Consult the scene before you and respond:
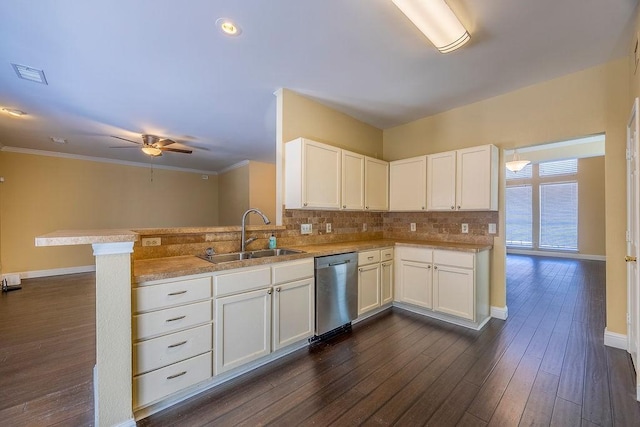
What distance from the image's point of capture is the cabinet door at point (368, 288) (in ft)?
9.76

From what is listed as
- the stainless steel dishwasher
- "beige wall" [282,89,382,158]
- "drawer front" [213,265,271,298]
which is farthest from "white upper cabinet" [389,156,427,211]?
"drawer front" [213,265,271,298]

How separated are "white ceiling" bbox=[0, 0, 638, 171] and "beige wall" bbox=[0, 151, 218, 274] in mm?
2247

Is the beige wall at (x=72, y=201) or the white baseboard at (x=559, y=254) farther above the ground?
the beige wall at (x=72, y=201)

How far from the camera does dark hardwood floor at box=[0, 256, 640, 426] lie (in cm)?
163

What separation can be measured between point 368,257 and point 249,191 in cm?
465

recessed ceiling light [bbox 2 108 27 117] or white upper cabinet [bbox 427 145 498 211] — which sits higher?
recessed ceiling light [bbox 2 108 27 117]

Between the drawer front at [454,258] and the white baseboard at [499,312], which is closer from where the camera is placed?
the drawer front at [454,258]

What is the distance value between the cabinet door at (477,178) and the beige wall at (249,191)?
5012mm

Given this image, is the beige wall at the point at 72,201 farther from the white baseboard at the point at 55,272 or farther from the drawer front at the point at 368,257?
the drawer front at the point at 368,257

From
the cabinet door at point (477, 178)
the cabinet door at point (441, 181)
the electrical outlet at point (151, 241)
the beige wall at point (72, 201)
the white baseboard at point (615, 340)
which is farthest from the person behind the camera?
the beige wall at point (72, 201)

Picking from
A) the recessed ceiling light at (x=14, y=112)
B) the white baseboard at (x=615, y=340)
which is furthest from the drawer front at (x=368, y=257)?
the recessed ceiling light at (x=14, y=112)

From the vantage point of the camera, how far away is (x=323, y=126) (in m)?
3.37

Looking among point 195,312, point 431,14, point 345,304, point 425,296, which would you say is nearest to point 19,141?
point 195,312

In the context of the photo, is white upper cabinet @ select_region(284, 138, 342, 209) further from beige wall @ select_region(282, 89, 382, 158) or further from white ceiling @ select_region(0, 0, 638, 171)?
white ceiling @ select_region(0, 0, 638, 171)
